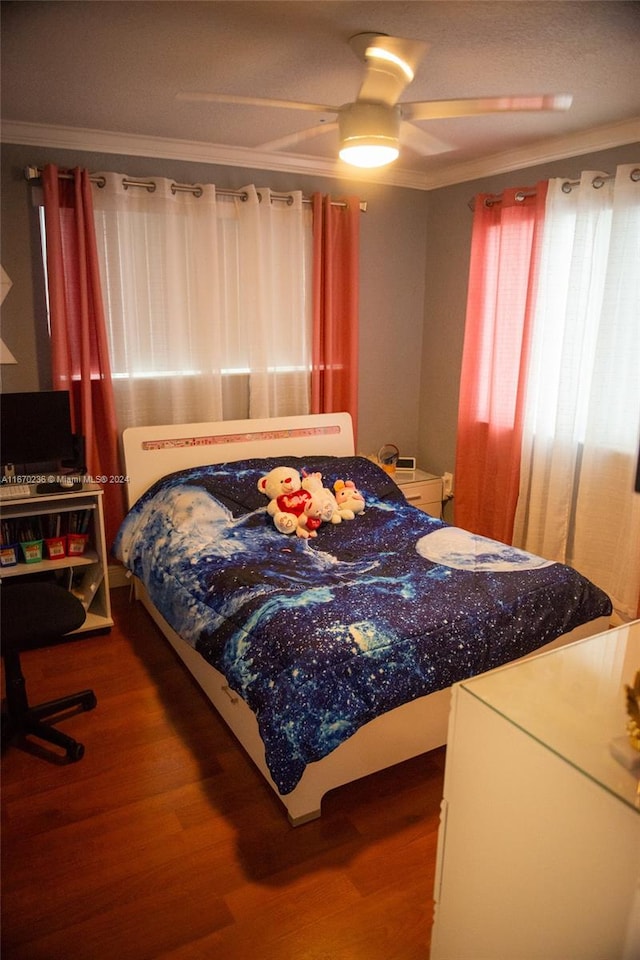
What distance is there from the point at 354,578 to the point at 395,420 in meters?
2.27

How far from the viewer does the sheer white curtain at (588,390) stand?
319 centimetres

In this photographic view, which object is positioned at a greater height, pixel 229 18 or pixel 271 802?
pixel 229 18

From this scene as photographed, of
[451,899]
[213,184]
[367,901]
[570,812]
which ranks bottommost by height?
[367,901]

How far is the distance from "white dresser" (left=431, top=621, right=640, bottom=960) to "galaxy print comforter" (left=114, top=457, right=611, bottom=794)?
2.10ft

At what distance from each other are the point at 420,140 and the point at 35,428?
7.16ft

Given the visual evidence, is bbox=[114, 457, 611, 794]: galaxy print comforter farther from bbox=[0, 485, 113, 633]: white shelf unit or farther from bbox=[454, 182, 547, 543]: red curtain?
bbox=[454, 182, 547, 543]: red curtain

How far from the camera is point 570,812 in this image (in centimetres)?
103

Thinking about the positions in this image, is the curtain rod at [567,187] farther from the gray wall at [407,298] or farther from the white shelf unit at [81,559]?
the white shelf unit at [81,559]

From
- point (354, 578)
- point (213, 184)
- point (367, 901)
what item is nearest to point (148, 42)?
point (213, 184)

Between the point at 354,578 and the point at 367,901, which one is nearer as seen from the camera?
the point at 367,901

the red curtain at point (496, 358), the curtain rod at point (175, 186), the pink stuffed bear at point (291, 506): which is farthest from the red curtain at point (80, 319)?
the red curtain at point (496, 358)

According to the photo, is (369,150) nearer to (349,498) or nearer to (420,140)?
(420,140)

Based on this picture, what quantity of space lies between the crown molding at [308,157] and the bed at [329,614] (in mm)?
1506

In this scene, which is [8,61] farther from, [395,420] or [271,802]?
[395,420]
